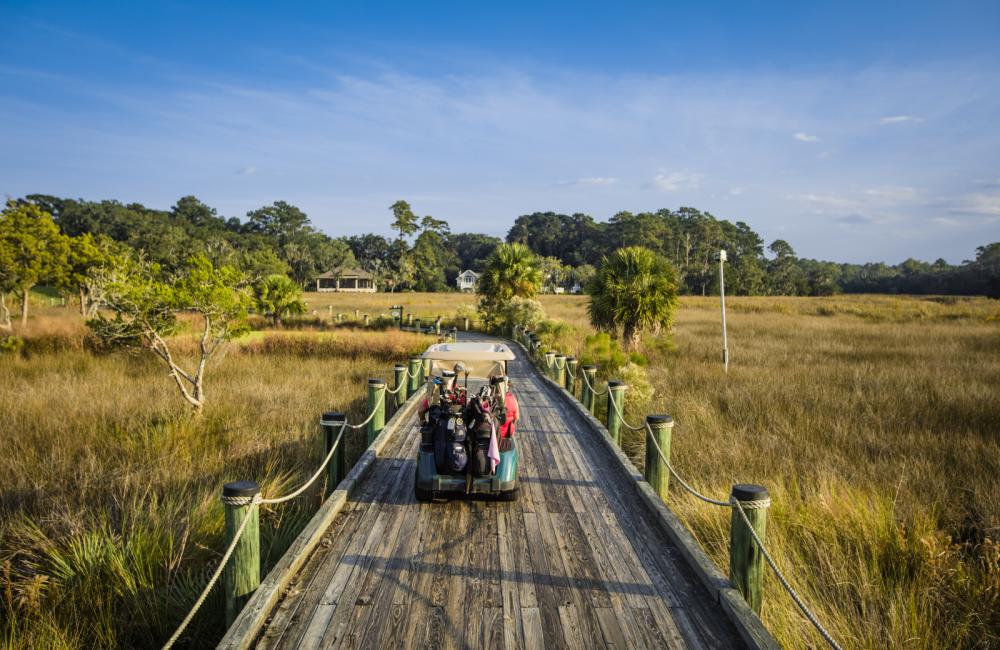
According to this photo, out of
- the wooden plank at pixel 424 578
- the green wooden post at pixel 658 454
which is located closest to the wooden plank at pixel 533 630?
the wooden plank at pixel 424 578

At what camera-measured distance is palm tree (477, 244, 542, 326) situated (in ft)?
94.3

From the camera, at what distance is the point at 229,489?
11.2 ft

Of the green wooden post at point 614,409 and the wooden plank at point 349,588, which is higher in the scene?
the green wooden post at point 614,409

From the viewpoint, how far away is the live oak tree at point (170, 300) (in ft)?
32.7

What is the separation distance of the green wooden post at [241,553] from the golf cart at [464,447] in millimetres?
1764

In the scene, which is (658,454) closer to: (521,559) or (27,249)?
(521,559)

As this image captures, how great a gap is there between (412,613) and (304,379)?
11.2 m

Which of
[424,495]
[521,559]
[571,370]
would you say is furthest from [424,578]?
[571,370]

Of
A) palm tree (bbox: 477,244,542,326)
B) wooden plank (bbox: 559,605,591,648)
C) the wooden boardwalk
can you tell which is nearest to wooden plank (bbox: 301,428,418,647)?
the wooden boardwalk

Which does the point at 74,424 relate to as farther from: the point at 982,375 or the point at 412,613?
the point at 982,375

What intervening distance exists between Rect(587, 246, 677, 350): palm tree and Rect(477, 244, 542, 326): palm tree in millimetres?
9749

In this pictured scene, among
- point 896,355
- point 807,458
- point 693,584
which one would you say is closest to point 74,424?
point 693,584

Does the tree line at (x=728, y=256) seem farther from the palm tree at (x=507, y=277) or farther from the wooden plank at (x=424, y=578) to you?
the wooden plank at (x=424, y=578)

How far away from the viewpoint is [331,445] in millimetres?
6008
